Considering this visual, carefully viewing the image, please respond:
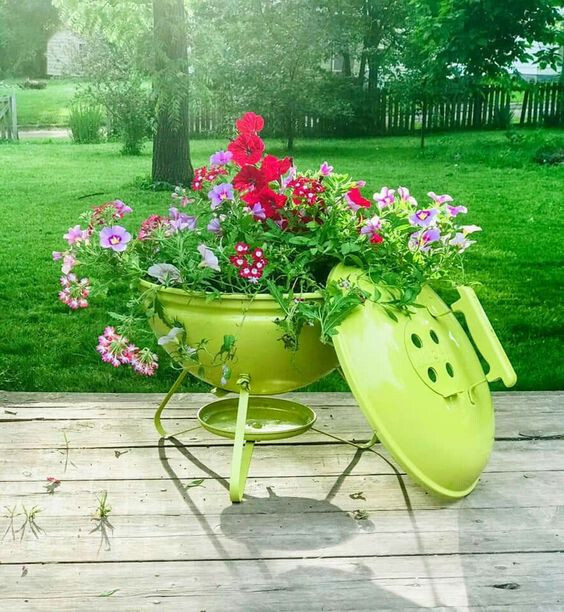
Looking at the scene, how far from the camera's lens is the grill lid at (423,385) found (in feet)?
5.05

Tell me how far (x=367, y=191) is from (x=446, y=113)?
4569mm

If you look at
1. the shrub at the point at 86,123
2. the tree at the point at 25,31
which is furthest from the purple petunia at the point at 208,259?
the tree at the point at 25,31

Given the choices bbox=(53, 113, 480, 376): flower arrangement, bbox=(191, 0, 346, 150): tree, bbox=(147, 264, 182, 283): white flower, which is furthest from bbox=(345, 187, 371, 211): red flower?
bbox=(191, 0, 346, 150): tree

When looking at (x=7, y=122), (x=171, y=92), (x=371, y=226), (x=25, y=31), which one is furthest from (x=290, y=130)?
(x=25, y=31)

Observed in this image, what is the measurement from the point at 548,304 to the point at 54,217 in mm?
3432

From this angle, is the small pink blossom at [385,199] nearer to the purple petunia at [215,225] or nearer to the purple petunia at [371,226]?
the purple petunia at [371,226]

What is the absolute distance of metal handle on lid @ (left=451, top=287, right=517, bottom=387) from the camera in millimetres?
1668

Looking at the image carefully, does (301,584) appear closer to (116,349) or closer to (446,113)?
(116,349)

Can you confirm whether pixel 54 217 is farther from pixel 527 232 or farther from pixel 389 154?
pixel 389 154

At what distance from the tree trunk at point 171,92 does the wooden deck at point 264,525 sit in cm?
410

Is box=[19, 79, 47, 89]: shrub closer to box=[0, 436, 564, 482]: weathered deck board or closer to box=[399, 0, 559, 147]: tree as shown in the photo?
box=[399, 0, 559, 147]: tree

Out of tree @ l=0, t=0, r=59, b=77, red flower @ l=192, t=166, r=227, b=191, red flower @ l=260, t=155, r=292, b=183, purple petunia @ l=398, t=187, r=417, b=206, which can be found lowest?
purple petunia @ l=398, t=187, r=417, b=206

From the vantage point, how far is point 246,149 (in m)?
1.87

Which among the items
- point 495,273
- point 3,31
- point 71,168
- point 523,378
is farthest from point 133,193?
point 3,31
